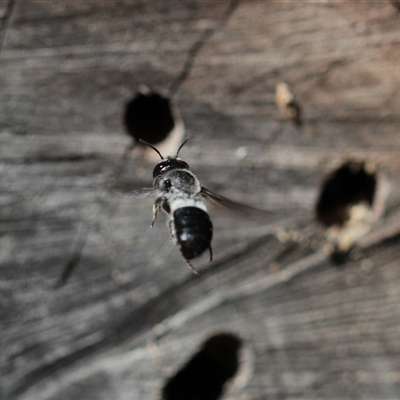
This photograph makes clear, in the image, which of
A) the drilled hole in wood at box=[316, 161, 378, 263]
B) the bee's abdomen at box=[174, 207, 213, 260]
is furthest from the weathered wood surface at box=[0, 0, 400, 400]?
the bee's abdomen at box=[174, 207, 213, 260]

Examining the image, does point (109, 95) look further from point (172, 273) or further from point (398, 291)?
point (398, 291)

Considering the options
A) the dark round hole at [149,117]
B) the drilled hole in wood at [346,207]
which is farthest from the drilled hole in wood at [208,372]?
the dark round hole at [149,117]

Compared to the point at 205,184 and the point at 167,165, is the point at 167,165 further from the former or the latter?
the point at 205,184

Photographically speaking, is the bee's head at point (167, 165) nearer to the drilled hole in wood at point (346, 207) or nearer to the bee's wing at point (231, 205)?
the bee's wing at point (231, 205)

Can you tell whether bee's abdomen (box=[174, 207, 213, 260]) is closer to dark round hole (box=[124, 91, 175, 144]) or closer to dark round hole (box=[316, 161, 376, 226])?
dark round hole (box=[124, 91, 175, 144])

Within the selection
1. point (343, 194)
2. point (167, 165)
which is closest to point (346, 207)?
point (343, 194)
